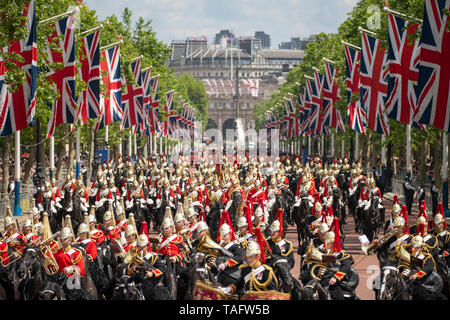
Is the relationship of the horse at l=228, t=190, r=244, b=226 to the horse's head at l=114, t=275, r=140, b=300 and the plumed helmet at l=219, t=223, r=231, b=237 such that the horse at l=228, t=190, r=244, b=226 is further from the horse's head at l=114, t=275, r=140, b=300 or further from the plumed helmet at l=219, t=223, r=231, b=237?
the horse's head at l=114, t=275, r=140, b=300

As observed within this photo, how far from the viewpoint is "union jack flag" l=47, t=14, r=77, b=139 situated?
2823 cm

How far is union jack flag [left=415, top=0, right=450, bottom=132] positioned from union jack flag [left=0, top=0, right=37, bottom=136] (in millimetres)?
9998

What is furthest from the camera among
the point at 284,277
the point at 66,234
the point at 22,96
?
the point at 22,96

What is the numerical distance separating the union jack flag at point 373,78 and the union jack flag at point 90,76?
10174mm

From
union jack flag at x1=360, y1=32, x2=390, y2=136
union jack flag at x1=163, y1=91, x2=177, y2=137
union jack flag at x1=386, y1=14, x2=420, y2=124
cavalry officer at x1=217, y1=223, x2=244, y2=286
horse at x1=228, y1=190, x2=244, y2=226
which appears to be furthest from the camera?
union jack flag at x1=163, y1=91, x2=177, y2=137

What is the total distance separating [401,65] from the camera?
2698 centimetres

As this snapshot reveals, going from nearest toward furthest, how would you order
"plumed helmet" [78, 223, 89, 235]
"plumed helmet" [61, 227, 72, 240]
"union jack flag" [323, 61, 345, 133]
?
"plumed helmet" [61, 227, 72, 240] → "plumed helmet" [78, 223, 89, 235] → "union jack flag" [323, 61, 345, 133]

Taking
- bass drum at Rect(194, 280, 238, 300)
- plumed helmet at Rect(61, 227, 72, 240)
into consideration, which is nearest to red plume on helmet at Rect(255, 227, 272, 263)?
bass drum at Rect(194, 280, 238, 300)

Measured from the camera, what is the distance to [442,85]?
66.3 ft

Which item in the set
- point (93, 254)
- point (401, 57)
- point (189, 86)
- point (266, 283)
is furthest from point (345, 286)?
point (189, 86)

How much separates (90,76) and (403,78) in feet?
39.4

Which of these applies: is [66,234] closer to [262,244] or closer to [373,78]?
[262,244]

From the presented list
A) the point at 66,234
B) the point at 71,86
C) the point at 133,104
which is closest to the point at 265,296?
the point at 66,234
